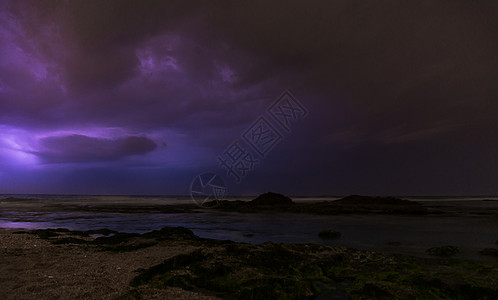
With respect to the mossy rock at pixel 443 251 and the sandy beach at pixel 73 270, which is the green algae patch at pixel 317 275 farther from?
the mossy rock at pixel 443 251

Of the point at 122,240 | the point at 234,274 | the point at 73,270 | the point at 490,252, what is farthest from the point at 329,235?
the point at 73,270

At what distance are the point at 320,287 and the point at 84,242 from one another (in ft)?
42.4

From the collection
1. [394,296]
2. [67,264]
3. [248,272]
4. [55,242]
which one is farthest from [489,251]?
[55,242]

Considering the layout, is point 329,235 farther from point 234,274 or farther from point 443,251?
point 234,274

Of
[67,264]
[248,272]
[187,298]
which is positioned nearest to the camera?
[187,298]

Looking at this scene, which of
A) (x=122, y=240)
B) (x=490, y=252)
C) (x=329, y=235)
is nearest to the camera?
(x=490, y=252)

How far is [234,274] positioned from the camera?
8812 mm

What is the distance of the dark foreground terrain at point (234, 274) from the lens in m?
7.19

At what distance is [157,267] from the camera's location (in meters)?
9.19

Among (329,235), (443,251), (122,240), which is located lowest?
(122,240)

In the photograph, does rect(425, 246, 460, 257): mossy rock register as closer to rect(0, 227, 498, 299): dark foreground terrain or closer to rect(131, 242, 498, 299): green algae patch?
rect(0, 227, 498, 299): dark foreground terrain

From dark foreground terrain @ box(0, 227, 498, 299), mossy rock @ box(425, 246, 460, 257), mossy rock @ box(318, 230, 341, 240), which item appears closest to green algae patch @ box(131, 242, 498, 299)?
dark foreground terrain @ box(0, 227, 498, 299)

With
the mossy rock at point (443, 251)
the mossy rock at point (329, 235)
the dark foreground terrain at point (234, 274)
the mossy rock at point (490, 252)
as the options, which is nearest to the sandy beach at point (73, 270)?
the dark foreground terrain at point (234, 274)

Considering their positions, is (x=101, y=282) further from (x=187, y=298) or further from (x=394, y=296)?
(x=394, y=296)
